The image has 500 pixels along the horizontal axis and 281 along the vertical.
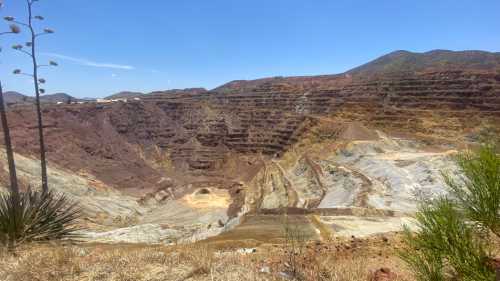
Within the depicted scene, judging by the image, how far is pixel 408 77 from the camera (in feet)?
250

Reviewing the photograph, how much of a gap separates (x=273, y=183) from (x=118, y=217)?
719 inches

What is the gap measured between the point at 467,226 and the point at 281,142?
64028 millimetres

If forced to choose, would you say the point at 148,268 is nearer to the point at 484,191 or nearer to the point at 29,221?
the point at 29,221

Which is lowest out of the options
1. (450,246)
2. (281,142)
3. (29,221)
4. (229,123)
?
(281,142)

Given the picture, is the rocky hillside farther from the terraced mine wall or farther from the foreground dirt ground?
the foreground dirt ground

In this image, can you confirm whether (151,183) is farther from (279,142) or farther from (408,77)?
(408,77)

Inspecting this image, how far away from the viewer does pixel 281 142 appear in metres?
69.3

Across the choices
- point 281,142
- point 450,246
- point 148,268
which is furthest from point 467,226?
point 281,142

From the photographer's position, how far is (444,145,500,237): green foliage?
16.3 ft

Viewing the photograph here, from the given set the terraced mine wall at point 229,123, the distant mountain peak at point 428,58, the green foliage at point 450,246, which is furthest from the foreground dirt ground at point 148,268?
the distant mountain peak at point 428,58

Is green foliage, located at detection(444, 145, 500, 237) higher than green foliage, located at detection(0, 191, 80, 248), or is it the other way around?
green foliage, located at detection(444, 145, 500, 237)

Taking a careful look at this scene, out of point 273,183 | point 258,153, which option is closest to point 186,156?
point 258,153

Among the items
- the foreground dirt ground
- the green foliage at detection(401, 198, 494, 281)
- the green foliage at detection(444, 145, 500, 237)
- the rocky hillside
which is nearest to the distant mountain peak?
the rocky hillside

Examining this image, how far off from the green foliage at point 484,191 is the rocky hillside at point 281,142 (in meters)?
21.3
